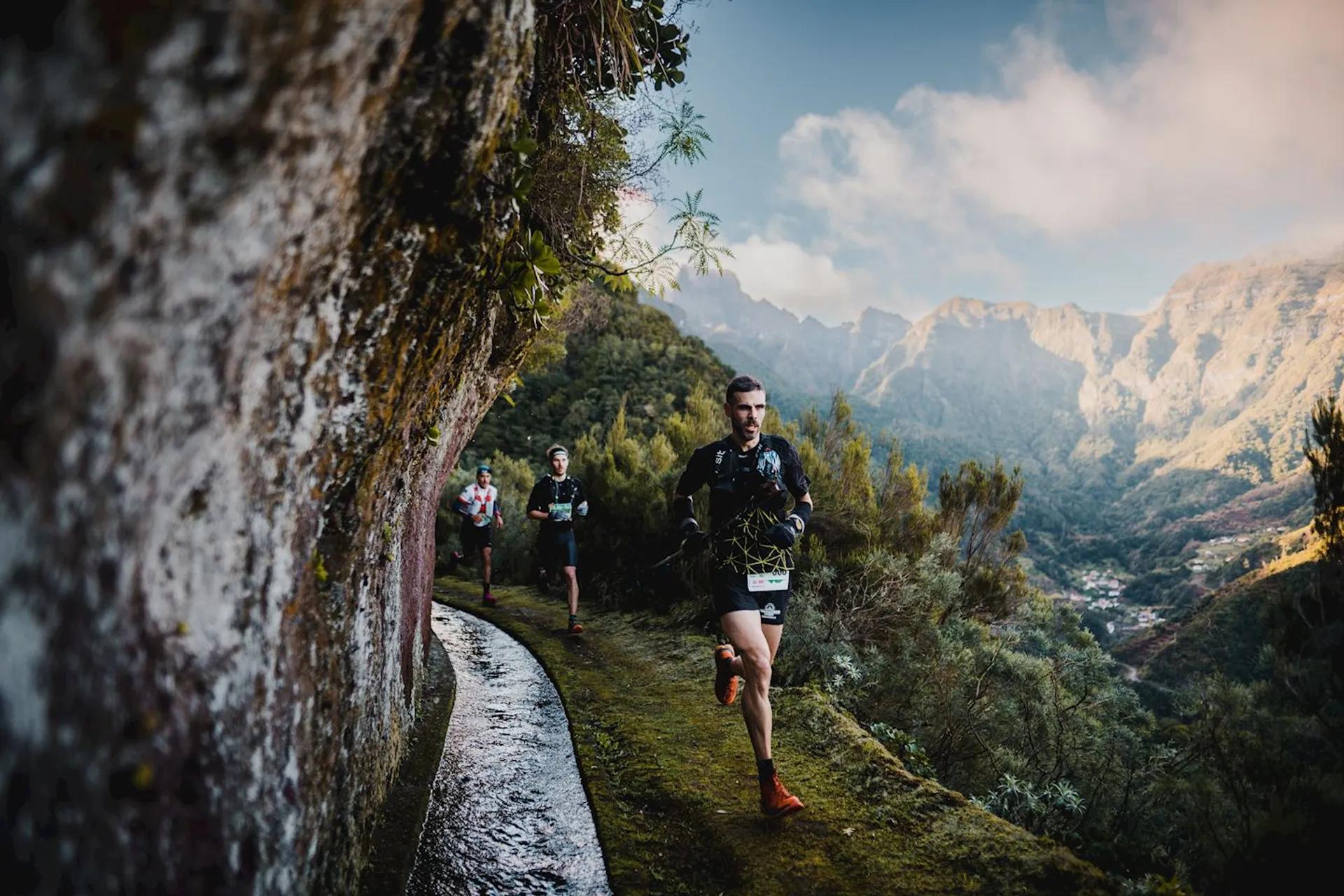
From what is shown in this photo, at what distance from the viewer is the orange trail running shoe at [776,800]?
3520 mm

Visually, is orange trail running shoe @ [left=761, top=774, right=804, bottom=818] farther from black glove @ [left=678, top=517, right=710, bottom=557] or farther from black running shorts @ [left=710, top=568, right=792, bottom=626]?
black glove @ [left=678, top=517, right=710, bottom=557]

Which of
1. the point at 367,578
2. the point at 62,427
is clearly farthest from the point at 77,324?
the point at 367,578

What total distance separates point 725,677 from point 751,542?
0.83m

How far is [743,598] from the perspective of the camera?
3.77 metres

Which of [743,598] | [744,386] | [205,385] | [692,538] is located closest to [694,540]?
[692,538]

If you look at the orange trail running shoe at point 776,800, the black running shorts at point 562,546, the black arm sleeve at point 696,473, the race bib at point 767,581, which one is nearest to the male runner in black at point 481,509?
the black running shorts at point 562,546

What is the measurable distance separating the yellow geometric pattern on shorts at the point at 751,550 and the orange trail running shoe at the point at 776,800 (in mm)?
1148

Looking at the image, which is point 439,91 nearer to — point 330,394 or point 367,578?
point 330,394

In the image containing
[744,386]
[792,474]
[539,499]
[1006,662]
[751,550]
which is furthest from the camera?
[539,499]

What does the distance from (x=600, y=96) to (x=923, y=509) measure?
769cm

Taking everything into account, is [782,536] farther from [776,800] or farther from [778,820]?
[778,820]

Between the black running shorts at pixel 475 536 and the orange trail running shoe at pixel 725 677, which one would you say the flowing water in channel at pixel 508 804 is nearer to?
the orange trail running shoe at pixel 725 677

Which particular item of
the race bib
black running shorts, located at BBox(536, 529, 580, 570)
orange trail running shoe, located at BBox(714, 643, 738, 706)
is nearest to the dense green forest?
black running shorts, located at BBox(536, 529, 580, 570)

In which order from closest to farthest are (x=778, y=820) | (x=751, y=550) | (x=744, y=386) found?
(x=778, y=820) → (x=751, y=550) → (x=744, y=386)
